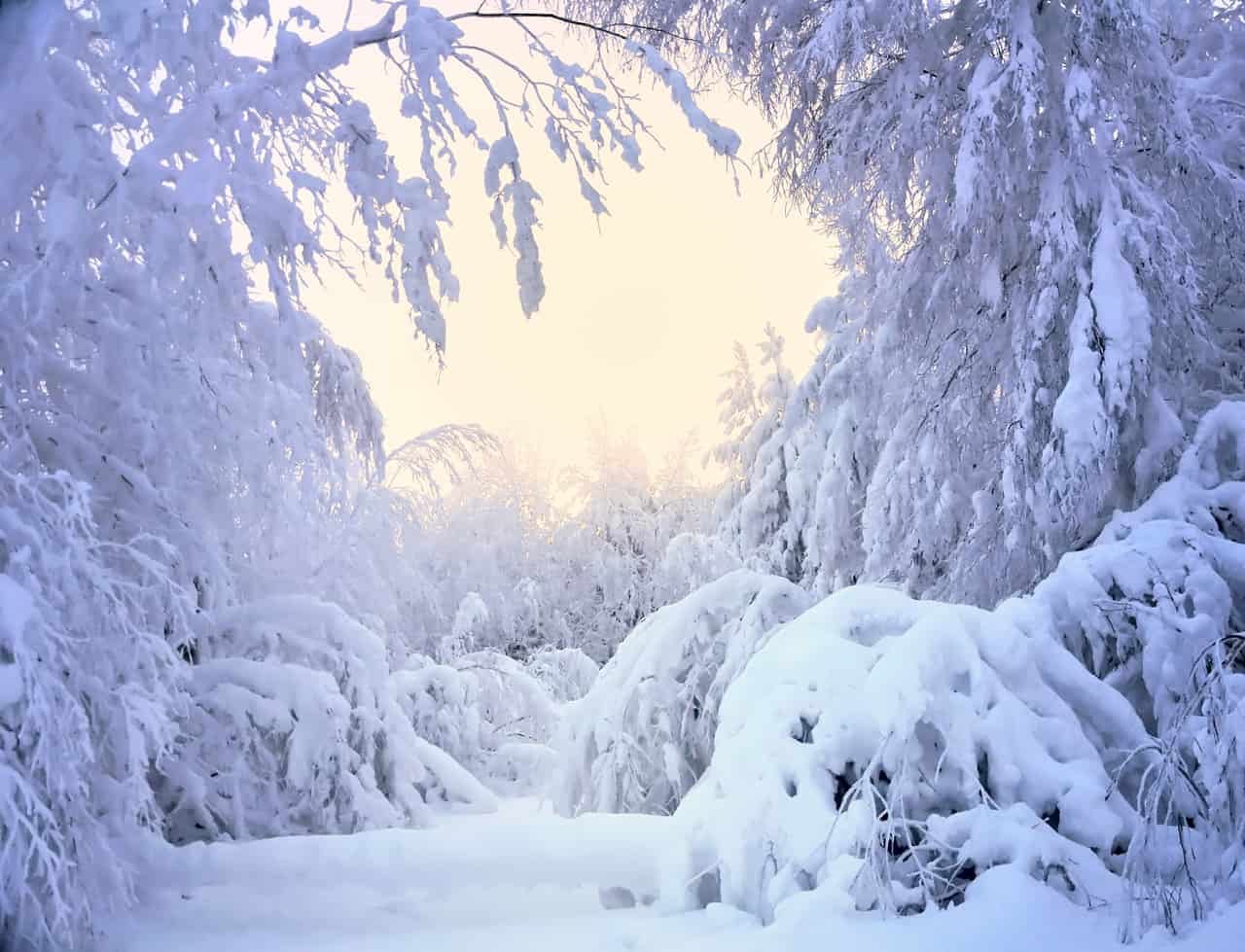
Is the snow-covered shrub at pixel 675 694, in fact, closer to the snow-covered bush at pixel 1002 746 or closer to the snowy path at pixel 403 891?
the snowy path at pixel 403 891

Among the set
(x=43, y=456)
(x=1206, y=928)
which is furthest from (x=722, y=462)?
(x=1206, y=928)

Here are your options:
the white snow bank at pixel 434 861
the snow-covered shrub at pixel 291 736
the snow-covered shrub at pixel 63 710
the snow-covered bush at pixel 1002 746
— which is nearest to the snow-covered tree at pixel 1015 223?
the snow-covered bush at pixel 1002 746

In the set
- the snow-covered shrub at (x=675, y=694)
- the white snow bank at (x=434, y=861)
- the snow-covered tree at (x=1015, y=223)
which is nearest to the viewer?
the white snow bank at (x=434, y=861)

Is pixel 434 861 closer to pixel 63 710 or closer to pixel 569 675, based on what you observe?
pixel 63 710

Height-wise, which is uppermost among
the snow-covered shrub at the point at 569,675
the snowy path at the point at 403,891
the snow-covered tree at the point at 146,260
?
the snow-covered tree at the point at 146,260

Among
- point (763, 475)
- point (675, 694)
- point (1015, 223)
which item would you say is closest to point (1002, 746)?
point (675, 694)

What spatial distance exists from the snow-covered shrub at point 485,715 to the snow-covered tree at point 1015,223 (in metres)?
4.21

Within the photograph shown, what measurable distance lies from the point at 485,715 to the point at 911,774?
22.7ft

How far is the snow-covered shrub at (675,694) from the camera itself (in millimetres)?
5531

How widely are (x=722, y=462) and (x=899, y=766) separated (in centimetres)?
1349

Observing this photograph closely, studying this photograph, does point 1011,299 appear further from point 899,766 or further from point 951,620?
point 899,766

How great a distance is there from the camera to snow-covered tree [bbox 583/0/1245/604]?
→ 4695 mm

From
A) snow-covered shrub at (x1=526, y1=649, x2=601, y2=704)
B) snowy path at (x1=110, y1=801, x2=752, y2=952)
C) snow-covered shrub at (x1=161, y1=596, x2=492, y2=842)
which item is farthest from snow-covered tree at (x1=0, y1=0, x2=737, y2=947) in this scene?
snow-covered shrub at (x1=526, y1=649, x2=601, y2=704)

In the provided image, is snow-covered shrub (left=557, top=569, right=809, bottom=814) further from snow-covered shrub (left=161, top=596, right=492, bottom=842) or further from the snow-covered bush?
the snow-covered bush
